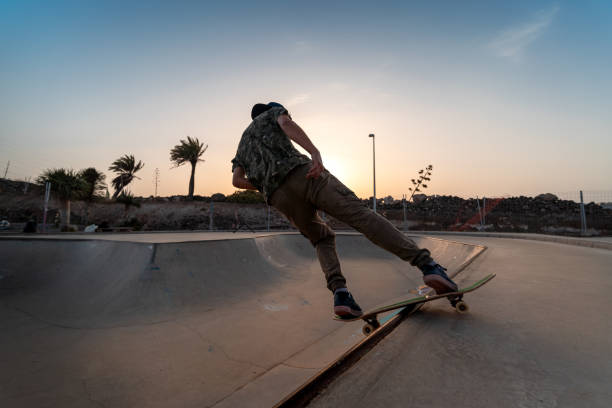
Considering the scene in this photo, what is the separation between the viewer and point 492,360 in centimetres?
105

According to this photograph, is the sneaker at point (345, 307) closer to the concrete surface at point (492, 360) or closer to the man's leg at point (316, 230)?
the man's leg at point (316, 230)

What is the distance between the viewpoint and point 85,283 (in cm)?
493

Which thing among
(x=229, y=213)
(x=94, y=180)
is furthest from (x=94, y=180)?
(x=229, y=213)

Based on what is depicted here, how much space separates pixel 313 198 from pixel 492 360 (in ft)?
4.01

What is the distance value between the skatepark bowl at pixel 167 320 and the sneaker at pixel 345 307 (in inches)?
14.7

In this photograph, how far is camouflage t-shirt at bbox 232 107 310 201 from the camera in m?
1.93

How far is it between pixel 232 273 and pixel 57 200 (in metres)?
16.3

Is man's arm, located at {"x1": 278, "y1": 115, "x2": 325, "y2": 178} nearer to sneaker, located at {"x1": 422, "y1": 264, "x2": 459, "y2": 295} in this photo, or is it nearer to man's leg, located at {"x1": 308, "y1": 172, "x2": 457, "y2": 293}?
man's leg, located at {"x1": 308, "y1": 172, "x2": 457, "y2": 293}

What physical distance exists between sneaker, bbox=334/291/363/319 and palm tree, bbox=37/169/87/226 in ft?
60.7

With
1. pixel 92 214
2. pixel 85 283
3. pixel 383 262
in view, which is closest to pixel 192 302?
pixel 85 283

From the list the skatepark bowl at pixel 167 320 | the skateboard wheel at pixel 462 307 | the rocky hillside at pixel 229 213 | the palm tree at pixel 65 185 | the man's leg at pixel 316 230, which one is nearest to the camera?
the skateboard wheel at pixel 462 307

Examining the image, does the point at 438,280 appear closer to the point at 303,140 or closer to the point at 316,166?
the point at 316,166

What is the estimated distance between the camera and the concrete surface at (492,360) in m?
0.84

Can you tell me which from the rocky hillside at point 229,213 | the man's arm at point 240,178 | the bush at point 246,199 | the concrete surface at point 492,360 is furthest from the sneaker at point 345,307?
the bush at point 246,199
